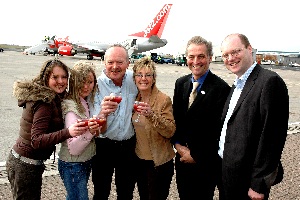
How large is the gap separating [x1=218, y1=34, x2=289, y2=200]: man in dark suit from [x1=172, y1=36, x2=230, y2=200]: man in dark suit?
A: 8.1 inches

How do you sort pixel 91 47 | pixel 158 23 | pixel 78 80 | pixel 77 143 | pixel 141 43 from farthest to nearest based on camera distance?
pixel 91 47
pixel 141 43
pixel 158 23
pixel 78 80
pixel 77 143

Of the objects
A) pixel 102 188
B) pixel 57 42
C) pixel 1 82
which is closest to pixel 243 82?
pixel 102 188

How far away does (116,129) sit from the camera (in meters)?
3.56

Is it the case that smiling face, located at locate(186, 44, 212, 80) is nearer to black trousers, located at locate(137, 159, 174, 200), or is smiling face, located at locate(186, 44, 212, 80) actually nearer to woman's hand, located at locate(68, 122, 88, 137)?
black trousers, located at locate(137, 159, 174, 200)

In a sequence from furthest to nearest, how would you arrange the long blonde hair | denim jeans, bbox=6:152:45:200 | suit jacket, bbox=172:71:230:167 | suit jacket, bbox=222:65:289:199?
suit jacket, bbox=172:71:230:167, the long blonde hair, denim jeans, bbox=6:152:45:200, suit jacket, bbox=222:65:289:199

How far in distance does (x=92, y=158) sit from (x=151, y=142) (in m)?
0.65

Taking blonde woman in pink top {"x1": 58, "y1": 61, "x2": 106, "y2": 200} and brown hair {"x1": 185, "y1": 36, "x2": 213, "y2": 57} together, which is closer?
blonde woman in pink top {"x1": 58, "y1": 61, "x2": 106, "y2": 200}

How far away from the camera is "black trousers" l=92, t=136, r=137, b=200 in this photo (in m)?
3.63

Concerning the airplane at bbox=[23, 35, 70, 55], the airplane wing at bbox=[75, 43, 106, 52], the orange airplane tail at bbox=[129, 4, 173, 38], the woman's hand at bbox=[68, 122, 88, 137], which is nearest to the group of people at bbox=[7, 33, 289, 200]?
the woman's hand at bbox=[68, 122, 88, 137]

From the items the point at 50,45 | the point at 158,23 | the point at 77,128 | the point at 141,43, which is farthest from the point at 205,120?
the point at 50,45

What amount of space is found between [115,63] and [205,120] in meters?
1.14

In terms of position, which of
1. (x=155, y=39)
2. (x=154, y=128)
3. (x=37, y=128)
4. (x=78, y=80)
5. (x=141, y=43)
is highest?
(x=155, y=39)

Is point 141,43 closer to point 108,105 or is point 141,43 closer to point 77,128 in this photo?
point 108,105

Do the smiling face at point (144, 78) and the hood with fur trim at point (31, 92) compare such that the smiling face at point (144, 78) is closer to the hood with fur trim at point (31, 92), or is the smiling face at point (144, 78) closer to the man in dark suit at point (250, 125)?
the man in dark suit at point (250, 125)
